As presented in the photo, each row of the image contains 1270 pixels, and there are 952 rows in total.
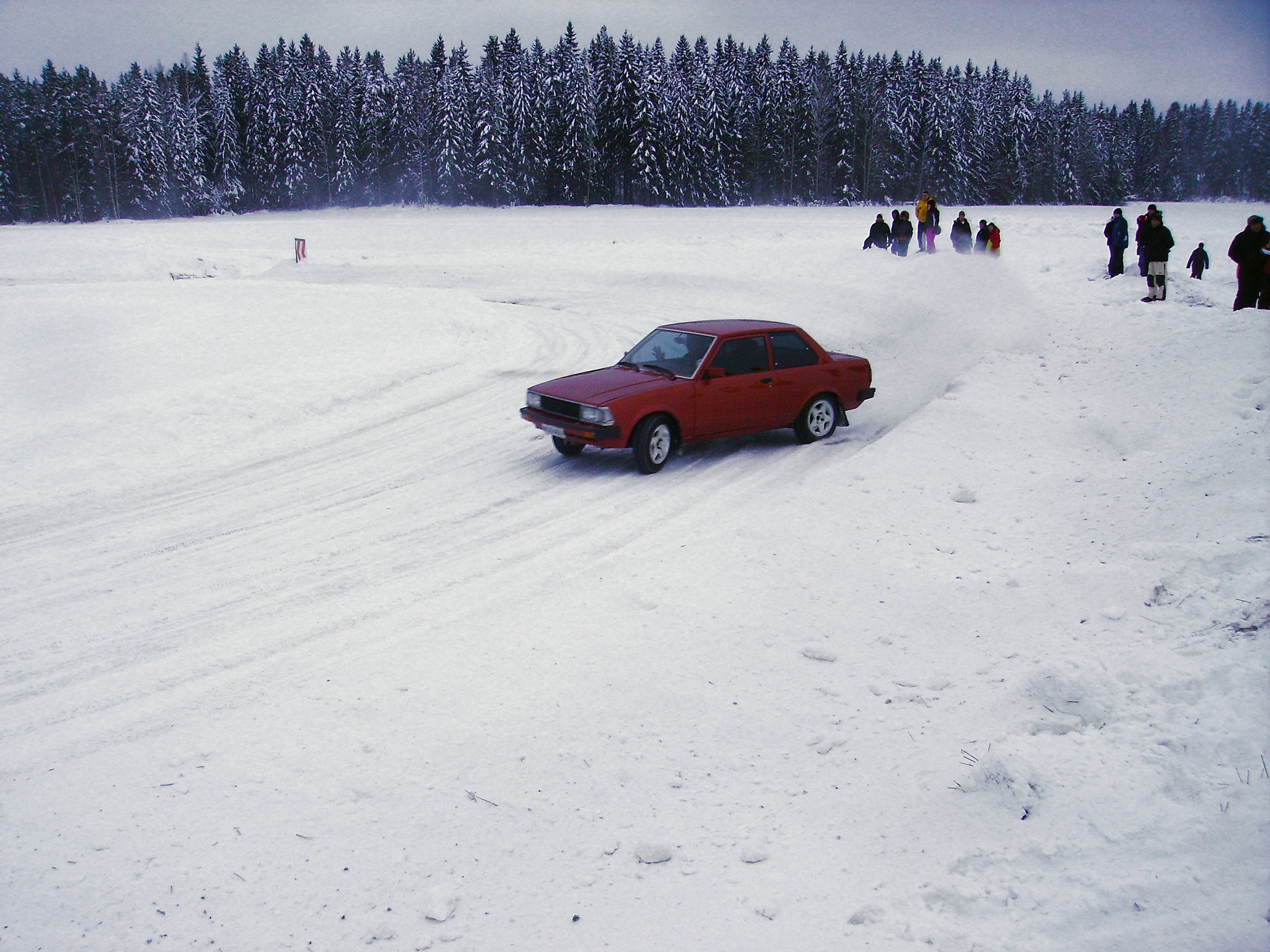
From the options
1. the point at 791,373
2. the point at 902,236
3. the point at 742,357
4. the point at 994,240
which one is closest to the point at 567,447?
the point at 742,357

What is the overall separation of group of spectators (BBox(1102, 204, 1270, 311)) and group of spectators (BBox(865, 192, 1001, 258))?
4.75m

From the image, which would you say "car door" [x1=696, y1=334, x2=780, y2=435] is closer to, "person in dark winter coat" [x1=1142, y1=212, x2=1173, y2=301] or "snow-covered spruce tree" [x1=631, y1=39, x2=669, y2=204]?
"person in dark winter coat" [x1=1142, y1=212, x2=1173, y2=301]

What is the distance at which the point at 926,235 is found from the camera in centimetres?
2770

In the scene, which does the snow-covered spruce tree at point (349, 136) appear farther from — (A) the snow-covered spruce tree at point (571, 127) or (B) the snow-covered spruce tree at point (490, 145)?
(A) the snow-covered spruce tree at point (571, 127)

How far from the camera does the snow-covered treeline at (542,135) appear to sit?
72.6 m

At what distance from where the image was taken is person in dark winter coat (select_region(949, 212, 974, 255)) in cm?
2623

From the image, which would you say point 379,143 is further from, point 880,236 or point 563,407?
point 563,407

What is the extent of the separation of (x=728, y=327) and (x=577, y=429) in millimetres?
2520

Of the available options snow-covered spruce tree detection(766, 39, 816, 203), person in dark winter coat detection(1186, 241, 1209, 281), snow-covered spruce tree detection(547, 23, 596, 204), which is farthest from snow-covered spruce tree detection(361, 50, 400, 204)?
person in dark winter coat detection(1186, 241, 1209, 281)

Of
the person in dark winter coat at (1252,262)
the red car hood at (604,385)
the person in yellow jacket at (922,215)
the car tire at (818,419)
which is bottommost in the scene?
the car tire at (818,419)

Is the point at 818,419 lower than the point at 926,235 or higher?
lower

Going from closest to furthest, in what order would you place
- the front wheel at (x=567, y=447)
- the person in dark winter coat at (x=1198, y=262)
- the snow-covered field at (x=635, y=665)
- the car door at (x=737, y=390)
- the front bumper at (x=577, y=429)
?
the snow-covered field at (x=635, y=665), the front bumper at (x=577, y=429), the car door at (x=737, y=390), the front wheel at (x=567, y=447), the person in dark winter coat at (x=1198, y=262)

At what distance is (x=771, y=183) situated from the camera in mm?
81938

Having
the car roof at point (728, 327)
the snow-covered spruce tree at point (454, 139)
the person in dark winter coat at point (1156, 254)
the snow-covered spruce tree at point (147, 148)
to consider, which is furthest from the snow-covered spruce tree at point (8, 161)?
the person in dark winter coat at point (1156, 254)
